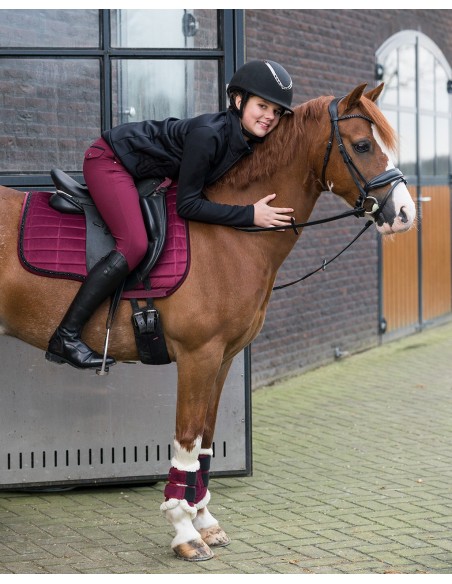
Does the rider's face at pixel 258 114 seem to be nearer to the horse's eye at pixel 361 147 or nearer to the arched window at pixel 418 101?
the horse's eye at pixel 361 147

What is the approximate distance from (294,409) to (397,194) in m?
4.37

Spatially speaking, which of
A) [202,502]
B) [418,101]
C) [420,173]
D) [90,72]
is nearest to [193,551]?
[202,502]

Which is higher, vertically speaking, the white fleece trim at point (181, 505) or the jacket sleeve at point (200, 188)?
the jacket sleeve at point (200, 188)

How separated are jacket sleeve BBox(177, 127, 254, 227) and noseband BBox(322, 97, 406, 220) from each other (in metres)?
0.49

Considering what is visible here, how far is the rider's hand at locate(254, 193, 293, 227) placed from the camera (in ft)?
18.0

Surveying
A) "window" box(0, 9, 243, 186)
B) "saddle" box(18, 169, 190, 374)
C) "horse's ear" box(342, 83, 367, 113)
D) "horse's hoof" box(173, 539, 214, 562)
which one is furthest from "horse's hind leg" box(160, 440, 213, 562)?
"window" box(0, 9, 243, 186)

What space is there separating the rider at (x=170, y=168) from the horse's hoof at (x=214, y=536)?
1062mm

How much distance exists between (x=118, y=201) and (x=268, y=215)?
0.72 metres

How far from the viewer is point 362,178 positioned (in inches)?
211

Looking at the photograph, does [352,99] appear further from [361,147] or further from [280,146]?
[280,146]

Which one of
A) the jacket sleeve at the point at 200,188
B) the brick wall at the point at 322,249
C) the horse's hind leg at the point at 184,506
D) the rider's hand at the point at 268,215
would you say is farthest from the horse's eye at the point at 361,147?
the brick wall at the point at 322,249

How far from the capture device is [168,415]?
690 cm

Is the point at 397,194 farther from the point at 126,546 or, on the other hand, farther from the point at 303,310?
the point at 303,310

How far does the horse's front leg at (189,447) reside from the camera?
5.50 metres
